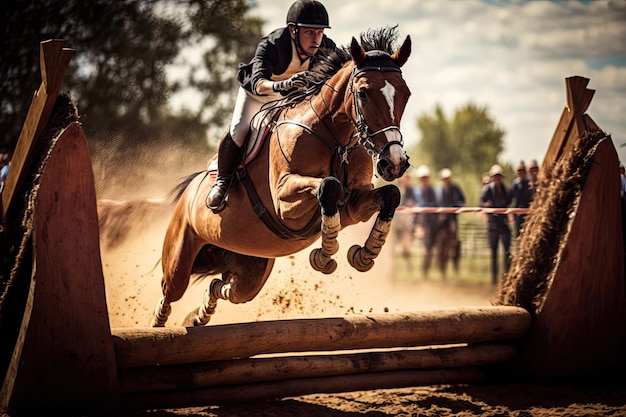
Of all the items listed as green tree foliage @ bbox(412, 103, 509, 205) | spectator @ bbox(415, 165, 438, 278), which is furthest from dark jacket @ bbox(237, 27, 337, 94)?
green tree foliage @ bbox(412, 103, 509, 205)

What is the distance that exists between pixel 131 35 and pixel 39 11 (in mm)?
3993

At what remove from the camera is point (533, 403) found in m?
4.71

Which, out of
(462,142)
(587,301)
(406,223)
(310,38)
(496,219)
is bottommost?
(587,301)

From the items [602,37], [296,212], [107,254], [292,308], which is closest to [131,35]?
[602,37]

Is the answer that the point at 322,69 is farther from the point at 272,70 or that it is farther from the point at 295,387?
the point at 295,387

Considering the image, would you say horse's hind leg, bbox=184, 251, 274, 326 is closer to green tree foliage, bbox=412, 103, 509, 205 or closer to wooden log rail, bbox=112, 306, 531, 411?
wooden log rail, bbox=112, 306, 531, 411

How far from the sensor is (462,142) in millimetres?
49031

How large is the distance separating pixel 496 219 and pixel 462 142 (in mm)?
39607

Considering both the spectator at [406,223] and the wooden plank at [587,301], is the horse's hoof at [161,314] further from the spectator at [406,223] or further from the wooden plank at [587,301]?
the spectator at [406,223]

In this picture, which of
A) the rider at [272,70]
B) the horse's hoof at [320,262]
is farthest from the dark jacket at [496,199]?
the horse's hoof at [320,262]

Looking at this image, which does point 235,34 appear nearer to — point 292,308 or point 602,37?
point 602,37

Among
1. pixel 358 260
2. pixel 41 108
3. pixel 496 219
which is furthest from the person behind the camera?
pixel 496 219

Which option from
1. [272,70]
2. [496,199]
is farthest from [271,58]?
[496,199]

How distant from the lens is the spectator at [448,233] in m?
11.7
